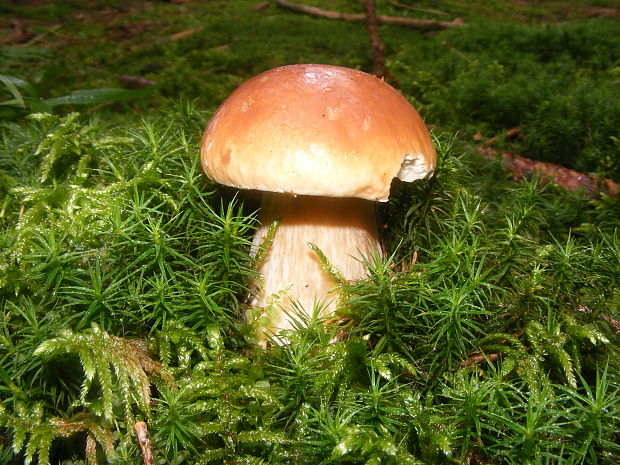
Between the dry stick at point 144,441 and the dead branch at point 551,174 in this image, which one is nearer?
the dry stick at point 144,441

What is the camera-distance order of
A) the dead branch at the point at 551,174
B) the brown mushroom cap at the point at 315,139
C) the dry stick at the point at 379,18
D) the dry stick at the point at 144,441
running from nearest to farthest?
1. the dry stick at the point at 144,441
2. the brown mushroom cap at the point at 315,139
3. the dead branch at the point at 551,174
4. the dry stick at the point at 379,18

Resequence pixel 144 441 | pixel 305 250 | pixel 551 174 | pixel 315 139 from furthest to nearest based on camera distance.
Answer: pixel 551 174
pixel 305 250
pixel 315 139
pixel 144 441

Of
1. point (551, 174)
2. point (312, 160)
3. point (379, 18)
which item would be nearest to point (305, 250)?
point (312, 160)

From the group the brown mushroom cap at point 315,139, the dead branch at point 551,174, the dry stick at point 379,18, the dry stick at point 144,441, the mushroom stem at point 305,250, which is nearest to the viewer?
the dry stick at point 144,441

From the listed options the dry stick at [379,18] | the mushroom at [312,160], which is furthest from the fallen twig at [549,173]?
the dry stick at [379,18]

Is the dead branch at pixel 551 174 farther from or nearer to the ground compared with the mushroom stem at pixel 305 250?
nearer to the ground

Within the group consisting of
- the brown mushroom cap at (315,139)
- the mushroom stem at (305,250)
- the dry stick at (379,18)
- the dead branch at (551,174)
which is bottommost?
the dead branch at (551,174)

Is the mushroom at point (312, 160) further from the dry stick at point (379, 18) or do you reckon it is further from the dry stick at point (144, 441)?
the dry stick at point (379, 18)

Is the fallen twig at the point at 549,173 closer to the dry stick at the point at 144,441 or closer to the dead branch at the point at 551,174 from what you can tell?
the dead branch at the point at 551,174

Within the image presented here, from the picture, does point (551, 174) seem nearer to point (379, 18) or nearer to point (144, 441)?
point (144, 441)
